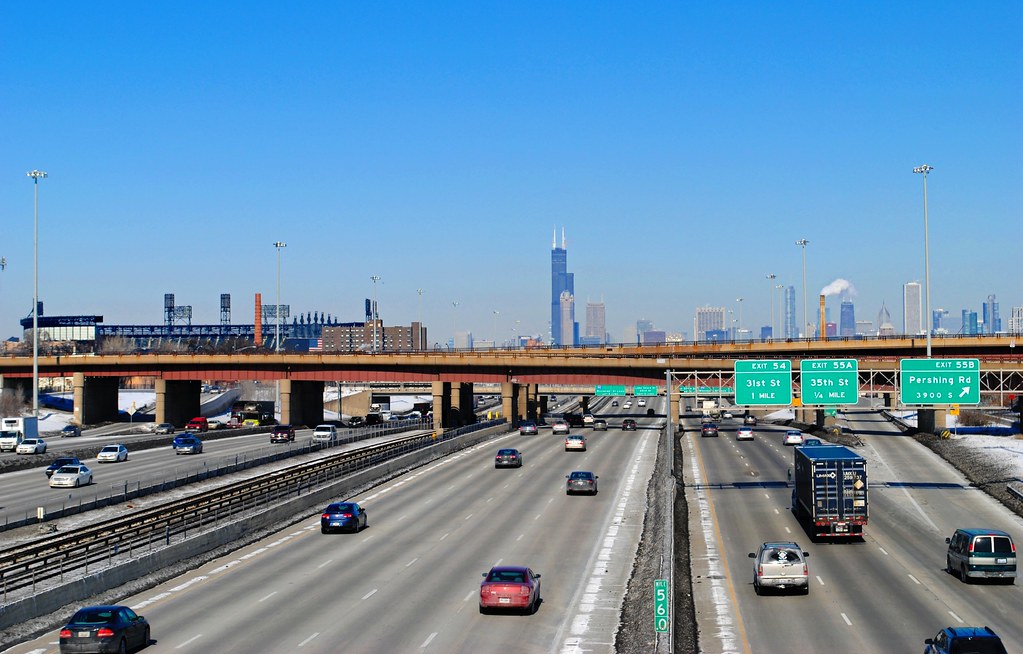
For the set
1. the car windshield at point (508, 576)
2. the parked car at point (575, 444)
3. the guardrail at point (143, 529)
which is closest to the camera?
the car windshield at point (508, 576)

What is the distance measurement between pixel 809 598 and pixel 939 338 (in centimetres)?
7526

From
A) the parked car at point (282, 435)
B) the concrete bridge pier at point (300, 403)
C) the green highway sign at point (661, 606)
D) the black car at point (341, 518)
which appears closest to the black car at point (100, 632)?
the green highway sign at point (661, 606)

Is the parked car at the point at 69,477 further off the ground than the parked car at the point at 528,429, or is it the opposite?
the parked car at the point at 69,477

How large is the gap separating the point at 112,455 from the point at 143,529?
120ft

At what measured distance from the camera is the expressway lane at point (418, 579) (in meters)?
27.6

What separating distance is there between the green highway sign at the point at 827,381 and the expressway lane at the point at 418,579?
10.5 metres

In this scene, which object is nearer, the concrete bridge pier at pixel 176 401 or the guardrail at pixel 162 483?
the guardrail at pixel 162 483

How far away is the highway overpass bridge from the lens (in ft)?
344

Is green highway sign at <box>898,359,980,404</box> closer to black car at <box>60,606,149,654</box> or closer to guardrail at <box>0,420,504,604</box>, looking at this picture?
guardrail at <box>0,420,504,604</box>

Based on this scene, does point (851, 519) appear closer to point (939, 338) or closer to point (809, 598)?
point (809, 598)

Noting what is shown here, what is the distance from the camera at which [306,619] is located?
29859 millimetres

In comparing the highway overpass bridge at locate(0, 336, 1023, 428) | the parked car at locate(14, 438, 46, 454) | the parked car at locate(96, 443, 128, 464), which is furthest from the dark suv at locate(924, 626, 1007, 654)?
the highway overpass bridge at locate(0, 336, 1023, 428)

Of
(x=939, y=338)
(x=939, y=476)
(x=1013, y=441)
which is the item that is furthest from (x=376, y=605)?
(x=939, y=338)

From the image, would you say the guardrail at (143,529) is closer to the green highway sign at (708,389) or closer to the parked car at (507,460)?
the parked car at (507,460)
